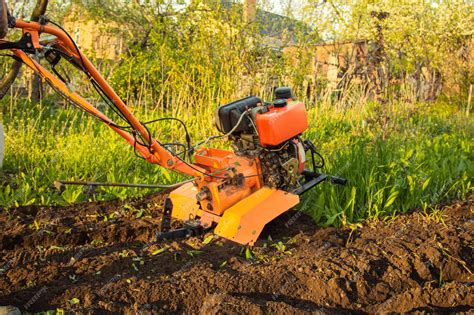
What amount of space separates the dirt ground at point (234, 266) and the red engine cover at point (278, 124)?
66 cm

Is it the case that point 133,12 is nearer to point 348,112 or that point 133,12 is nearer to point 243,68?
point 243,68

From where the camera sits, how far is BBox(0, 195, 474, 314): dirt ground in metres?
2.66

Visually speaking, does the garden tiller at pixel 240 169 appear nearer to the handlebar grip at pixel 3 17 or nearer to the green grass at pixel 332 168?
the green grass at pixel 332 168

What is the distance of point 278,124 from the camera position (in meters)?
3.51

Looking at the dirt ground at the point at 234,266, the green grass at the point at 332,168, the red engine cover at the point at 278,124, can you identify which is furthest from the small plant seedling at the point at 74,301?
the green grass at the point at 332,168

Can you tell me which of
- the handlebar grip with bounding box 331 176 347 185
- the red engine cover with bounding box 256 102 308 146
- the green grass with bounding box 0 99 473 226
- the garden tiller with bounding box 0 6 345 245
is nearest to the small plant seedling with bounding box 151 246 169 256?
the garden tiller with bounding box 0 6 345 245

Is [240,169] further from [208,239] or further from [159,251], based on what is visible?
[159,251]

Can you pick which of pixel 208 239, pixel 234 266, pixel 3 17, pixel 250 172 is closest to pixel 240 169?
pixel 250 172

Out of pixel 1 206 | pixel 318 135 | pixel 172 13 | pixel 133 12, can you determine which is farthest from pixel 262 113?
pixel 133 12

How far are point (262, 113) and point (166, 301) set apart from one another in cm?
146

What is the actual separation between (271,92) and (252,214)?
407 centimetres

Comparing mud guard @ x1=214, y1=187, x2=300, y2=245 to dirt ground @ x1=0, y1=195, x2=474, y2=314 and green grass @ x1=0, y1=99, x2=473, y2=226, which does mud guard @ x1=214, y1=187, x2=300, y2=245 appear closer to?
dirt ground @ x1=0, y1=195, x2=474, y2=314

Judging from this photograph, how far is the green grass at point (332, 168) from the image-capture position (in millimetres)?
4121

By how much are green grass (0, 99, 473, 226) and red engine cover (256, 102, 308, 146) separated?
662 millimetres
